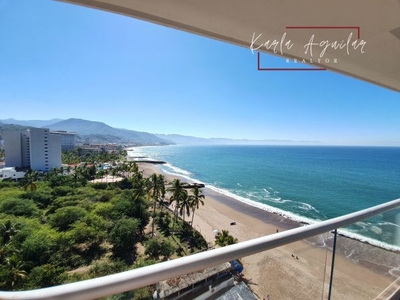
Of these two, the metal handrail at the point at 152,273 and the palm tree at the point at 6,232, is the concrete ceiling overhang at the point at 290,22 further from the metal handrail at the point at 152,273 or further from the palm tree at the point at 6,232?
the palm tree at the point at 6,232

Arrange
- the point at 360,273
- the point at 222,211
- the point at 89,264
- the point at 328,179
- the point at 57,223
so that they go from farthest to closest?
the point at 328,179
the point at 222,211
the point at 57,223
the point at 89,264
the point at 360,273

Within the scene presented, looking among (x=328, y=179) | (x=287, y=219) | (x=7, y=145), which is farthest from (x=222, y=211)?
(x=7, y=145)

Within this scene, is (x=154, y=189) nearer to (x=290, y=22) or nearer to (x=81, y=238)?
(x=81, y=238)

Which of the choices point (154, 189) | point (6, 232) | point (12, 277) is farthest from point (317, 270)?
point (154, 189)

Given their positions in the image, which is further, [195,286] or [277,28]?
[277,28]

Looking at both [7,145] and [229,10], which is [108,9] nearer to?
[229,10]

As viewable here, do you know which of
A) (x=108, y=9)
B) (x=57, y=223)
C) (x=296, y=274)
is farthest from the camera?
(x=57, y=223)
